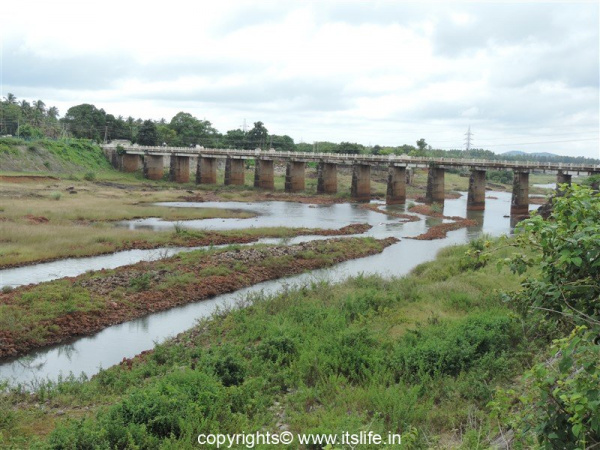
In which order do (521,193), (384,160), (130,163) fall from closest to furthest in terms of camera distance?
1. (521,193)
2. (384,160)
3. (130,163)

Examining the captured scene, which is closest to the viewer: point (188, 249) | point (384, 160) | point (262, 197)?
point (188, 249)

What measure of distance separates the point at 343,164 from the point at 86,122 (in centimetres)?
6476

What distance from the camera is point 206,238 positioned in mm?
34531

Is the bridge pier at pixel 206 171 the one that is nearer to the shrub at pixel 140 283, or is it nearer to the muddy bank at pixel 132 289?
the muddy bank at pixel 132 289

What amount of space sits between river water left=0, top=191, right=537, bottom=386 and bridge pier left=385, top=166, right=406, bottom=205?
8.05ft

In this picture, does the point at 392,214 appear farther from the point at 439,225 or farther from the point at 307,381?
the point at 307,381

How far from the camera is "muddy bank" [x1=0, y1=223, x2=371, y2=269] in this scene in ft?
101

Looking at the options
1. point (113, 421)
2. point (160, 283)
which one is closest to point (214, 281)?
point (160, 283)

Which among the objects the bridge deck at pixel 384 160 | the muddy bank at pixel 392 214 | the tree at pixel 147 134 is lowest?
the muddy bank at pixel 392 214

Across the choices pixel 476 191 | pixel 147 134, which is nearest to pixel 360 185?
pixel 476 191

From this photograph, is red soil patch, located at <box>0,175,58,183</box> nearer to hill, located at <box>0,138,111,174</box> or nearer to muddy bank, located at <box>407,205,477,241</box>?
hill, located at <box>0,138,111,174</box>

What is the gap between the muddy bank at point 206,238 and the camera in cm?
3068

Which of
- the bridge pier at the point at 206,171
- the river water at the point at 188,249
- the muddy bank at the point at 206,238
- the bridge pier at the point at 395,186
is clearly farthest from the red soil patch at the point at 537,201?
the bridge pier at the point at 206,171

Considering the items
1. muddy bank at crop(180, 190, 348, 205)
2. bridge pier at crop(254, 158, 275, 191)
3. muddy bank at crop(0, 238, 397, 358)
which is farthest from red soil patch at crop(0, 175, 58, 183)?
muddy bank at crop(0, 238, 397, 358)
